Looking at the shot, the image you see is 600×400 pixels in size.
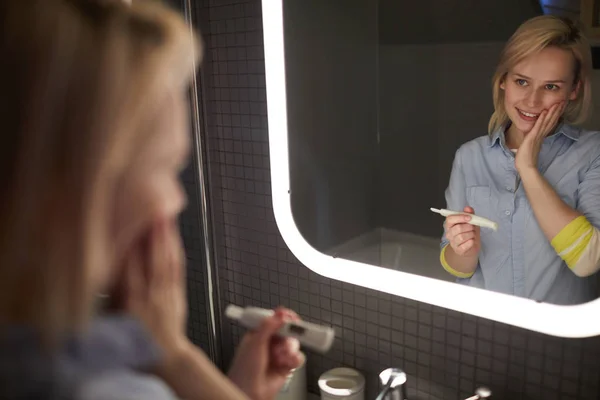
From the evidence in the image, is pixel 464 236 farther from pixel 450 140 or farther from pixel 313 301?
pixel 450 140

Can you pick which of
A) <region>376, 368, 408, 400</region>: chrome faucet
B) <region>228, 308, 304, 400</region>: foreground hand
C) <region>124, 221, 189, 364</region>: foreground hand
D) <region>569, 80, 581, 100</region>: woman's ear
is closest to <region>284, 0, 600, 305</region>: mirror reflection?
<region>569, 80, 581, 100</region>: woman's ear

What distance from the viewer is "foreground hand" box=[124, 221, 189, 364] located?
351 mm

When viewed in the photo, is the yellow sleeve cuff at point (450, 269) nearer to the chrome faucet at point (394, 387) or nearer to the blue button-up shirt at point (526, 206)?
the blue button-up shirt at point (526, 206)

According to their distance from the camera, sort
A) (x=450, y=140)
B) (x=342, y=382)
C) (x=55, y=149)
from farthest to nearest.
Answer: (x=450, y=140) < (x=342, y=382) < (x=55, y=149)

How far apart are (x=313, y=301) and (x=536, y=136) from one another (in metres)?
0.40

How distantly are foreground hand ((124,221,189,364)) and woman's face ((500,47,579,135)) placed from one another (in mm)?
577

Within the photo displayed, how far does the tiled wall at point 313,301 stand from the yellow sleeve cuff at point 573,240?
13 cm

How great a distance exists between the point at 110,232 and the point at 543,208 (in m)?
0.61

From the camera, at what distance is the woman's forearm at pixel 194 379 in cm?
39

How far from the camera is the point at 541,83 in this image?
75 centimetres

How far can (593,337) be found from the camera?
→ 624 millimetres

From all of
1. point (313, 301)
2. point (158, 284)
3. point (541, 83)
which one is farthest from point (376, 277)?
point (158, 284)

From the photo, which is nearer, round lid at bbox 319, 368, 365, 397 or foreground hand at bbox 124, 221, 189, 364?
foreground hand at bbox 124, 221, 189, 364

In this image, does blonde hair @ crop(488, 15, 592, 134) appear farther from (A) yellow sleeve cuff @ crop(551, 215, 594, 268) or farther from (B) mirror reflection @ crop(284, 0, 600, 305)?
(A) yellow sleeve cuff @ crop(551, 215, 594, 268)
